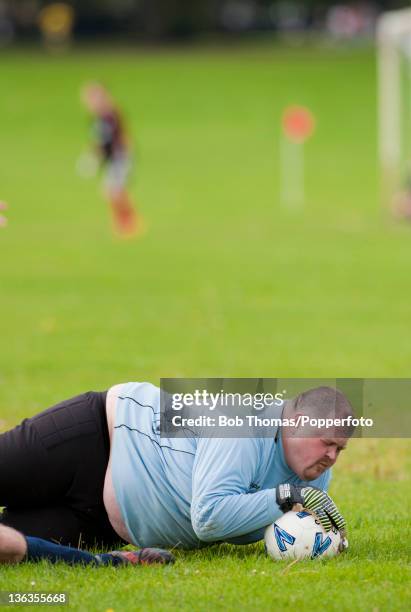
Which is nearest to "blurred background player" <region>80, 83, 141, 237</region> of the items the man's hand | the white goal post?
the white goal post

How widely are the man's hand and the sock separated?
0.86 meters

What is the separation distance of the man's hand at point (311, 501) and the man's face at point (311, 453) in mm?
71

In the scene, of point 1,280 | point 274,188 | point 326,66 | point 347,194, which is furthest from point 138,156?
point 1,280

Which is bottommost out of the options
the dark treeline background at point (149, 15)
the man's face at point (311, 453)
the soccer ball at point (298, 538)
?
the soccer ball at point (298, 538)

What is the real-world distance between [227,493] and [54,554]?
2.67 feet

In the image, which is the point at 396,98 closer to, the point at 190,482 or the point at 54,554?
the point at 190,482

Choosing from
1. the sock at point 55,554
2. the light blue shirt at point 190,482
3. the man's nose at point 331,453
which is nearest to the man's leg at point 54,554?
the sock at point 55,554

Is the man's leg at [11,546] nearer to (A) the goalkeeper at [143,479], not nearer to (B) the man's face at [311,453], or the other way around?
(A) the goalkeeper at [143,479]

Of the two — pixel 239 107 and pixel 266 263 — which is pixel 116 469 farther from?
pixel 239 107

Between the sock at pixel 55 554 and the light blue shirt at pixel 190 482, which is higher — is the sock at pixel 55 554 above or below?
below

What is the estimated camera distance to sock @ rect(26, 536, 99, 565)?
18.9 feet

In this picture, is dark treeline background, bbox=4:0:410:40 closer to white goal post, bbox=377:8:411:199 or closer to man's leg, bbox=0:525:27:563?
white goal post, bbox=377:8:411:199

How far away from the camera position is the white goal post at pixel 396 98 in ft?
95.3

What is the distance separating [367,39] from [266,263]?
175 feet
